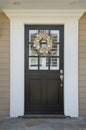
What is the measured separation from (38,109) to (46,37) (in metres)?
1.70

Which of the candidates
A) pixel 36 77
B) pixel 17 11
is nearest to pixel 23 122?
pixel 36 77

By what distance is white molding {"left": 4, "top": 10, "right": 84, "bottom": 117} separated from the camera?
638 centimetres

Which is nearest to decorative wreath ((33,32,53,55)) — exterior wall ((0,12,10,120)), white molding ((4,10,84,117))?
white molding ((4,10,84,117))

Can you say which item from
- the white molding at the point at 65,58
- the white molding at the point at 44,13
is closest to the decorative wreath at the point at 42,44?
the white molding at the point at 65,58

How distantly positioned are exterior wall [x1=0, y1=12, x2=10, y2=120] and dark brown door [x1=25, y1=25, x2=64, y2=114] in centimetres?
44

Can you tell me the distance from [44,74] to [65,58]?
0.62 metres

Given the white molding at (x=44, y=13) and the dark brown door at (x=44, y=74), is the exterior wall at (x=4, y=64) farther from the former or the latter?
the dark brown door at (x=44, y=74)
